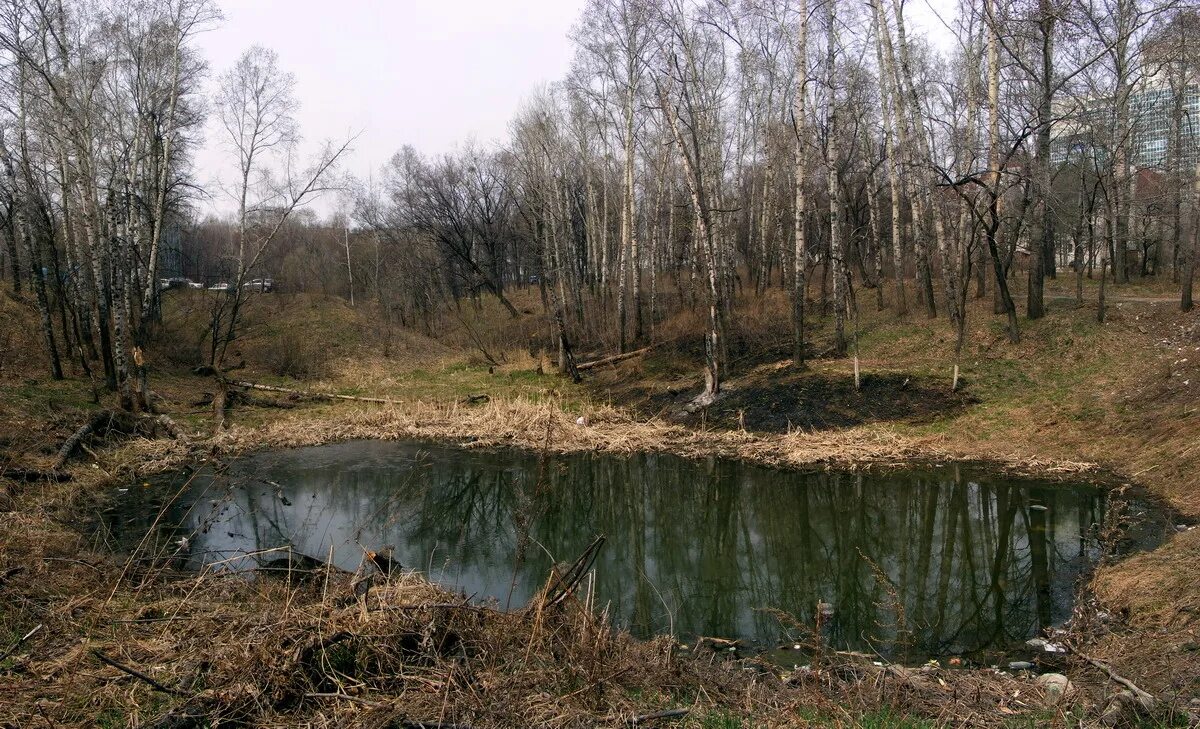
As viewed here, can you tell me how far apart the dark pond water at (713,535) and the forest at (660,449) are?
0.07 m

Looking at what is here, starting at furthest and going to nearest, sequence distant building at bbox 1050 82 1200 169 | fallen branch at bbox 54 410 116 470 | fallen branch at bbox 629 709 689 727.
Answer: distant building at bbox 1050 82 1200 169 → fallen branch at bbox 54 410 116 470 → fallen branch at bbox 629 709 689 727

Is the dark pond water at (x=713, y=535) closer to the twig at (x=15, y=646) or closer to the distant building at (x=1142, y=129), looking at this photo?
the twig at (x=15, y=646)

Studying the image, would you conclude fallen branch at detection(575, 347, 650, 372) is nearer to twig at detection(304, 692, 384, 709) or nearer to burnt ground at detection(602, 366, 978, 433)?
A: burnt ground at detection(602, 366, 978, 433)

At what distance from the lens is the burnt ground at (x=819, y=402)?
592 inches

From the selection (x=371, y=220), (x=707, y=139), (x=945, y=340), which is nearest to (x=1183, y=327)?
(x=945, y=340)

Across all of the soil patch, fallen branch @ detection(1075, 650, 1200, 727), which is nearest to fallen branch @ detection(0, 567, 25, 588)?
fallen branch @ detection(1075, 650, 1200, 727)

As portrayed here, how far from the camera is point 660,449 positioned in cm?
1532

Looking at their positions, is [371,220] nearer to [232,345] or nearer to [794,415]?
[232,345]

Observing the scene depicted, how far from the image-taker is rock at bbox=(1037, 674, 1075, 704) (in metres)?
4.63

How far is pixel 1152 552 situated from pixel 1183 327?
10.8 metres

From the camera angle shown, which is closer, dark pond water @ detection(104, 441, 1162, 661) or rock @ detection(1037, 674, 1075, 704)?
rock @ detection(1037, 674, 1075, 704)

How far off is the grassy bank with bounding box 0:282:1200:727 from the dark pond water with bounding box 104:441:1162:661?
2.33ft

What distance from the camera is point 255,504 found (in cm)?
1133

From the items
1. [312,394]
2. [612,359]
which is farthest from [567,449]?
[312,394]
